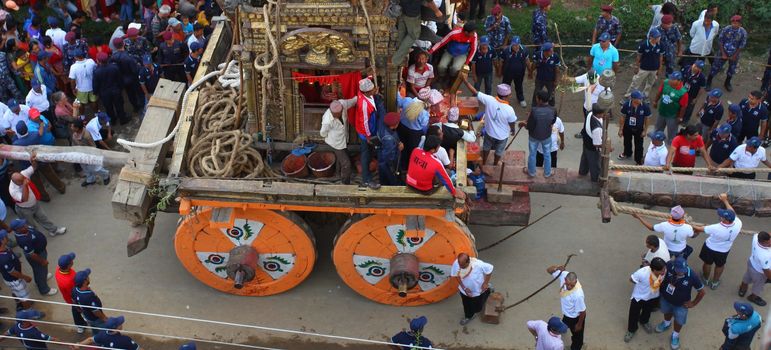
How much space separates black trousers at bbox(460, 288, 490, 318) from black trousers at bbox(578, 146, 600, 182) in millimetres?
1860

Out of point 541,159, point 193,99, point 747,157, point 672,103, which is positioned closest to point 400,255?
point 541,159

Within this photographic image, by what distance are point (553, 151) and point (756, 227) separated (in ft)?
9.43

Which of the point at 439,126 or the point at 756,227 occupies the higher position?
the point at 439,126

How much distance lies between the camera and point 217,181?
8.09 metres

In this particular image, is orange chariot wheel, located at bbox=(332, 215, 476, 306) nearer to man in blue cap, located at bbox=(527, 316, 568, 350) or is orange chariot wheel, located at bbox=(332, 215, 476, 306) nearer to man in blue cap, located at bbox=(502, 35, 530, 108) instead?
man in blue cap, located at bbox=(527, 316, 568, 350)

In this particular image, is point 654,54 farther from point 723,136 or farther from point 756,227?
point 756,227

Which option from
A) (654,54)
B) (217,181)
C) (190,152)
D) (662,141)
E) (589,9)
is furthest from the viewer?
(589,9)

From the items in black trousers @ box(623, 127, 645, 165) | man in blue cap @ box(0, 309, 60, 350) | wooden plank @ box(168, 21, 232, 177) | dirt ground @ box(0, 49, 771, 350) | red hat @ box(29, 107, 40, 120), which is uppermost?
wooden plank @ box(168, 21, 232, 177)

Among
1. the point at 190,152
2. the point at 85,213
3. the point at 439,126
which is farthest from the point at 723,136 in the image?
the point at 85,213

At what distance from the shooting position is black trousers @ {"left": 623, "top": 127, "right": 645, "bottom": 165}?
11234mm

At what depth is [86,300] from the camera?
8.24 metres

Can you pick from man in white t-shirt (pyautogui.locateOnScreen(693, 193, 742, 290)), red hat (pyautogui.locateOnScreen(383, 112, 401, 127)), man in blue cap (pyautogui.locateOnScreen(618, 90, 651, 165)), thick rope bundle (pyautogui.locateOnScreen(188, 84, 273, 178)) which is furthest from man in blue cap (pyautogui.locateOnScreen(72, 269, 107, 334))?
man in blue cap (pyautogui.locateOnScreen(618, 90, 651, 165))

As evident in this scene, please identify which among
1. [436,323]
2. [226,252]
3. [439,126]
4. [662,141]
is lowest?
[436,323]

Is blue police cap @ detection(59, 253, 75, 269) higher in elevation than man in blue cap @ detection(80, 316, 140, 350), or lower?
higher
